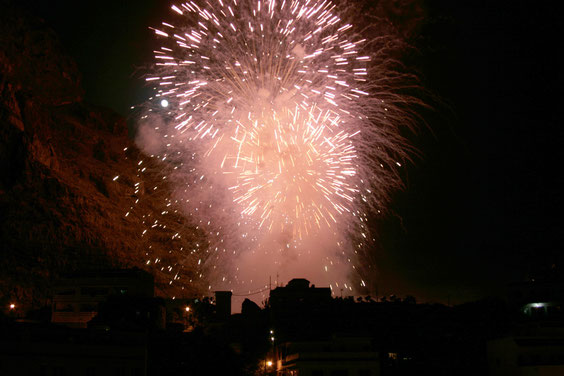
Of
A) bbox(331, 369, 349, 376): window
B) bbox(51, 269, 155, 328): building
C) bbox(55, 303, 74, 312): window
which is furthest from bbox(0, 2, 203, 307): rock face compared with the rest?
bbox(331, 369, 349, 376): window

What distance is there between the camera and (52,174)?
93.4 metres

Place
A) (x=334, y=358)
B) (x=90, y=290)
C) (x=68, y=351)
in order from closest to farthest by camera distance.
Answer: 1. (x=68, y=351)
2. (x=334, y=358)
3. (x=90, y=290)

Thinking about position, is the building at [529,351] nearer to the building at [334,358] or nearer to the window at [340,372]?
the building at [334,358]

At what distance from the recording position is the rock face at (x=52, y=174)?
7669 centimetres

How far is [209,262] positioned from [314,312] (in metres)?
57.3

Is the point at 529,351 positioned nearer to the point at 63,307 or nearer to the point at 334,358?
the point at 334,358

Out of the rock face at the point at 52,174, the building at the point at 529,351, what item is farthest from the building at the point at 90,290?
the building at the point at 529,351

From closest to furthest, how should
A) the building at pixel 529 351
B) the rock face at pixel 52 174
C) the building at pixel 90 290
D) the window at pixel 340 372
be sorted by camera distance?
the window at pixel 340 372
the building at pixel 529 351
the building at pixel 90 290
the rock face at pixel 52 174

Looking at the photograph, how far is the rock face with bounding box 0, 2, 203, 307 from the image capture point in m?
76.7

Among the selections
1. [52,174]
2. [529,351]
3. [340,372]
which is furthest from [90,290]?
[529,351]

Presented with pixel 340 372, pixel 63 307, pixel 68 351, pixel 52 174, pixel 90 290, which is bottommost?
pixel 340 372

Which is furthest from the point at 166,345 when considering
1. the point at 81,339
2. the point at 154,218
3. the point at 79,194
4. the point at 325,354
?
the point at 154,218

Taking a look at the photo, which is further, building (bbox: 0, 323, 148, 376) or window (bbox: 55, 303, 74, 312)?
window (bbox: 55, 303, 74, 312)

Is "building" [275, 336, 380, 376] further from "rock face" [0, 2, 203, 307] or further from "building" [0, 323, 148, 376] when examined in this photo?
"rock face" [0, 2, 203, 307]
